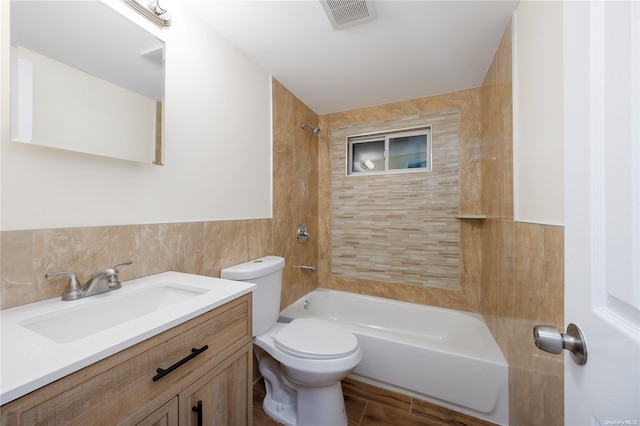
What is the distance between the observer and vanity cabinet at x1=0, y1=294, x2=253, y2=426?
47 centimetres

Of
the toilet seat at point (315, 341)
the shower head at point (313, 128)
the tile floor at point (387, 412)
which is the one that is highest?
the shower head at point (313, 128)

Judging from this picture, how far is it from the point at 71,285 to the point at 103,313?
0.14 metres

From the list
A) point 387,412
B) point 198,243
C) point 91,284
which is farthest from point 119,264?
point 387,412

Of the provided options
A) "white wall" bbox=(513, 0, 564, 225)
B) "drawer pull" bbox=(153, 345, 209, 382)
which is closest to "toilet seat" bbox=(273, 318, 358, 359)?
"drawer pull" bbox=(153, 345, 209, 382)

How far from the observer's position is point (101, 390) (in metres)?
0.52

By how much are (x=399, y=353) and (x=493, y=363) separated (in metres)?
0.52

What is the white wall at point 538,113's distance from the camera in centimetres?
84

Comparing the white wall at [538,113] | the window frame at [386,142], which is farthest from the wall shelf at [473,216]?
the white wall at [538,113]

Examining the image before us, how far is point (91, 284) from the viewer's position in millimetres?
818

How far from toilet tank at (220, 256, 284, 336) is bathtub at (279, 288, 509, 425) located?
42cm

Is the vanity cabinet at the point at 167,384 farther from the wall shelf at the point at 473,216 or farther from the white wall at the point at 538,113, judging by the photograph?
the wall shelf at the point at 473,216

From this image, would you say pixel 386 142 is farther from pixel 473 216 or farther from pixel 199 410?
pixel 199 410

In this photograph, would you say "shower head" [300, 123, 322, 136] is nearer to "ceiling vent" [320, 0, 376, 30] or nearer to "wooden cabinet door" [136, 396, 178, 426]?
"ceiling vent" [320, 0, 376, 30]

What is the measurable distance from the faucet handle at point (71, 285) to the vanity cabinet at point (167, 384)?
0.42 meters
